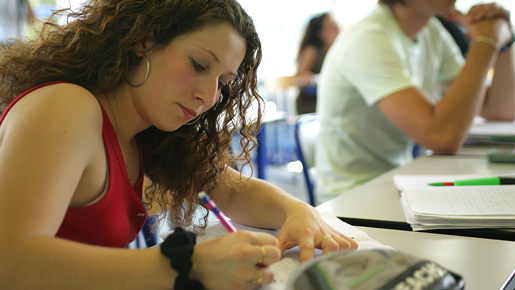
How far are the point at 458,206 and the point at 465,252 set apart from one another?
0.19 m

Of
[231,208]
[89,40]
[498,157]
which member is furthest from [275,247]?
[498,157]

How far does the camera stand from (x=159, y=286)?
0.59 meters

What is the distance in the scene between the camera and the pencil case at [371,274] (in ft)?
1.46

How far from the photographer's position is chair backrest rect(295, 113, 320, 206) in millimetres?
1913

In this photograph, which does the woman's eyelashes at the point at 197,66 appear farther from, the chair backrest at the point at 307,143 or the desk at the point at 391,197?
the chair backrest at the point at 307,143

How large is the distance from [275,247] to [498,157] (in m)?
1.15

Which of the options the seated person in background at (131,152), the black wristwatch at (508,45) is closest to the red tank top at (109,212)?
the seated person in background at (131,152)

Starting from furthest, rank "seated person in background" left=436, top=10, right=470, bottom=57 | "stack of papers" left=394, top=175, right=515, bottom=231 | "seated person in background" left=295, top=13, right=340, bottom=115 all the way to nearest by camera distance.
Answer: "seated person in background" left=295, top=13, right=340, bottom=115
"seated person in background" left=436, top=10, right=470, bottom=57
"stack of papers" left=394, top=175, right=515, bottom=231

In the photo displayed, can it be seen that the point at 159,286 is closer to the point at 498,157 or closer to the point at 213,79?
the point at 213,79

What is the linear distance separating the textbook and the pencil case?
0.18 metres

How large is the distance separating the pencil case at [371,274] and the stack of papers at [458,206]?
0.44 meters

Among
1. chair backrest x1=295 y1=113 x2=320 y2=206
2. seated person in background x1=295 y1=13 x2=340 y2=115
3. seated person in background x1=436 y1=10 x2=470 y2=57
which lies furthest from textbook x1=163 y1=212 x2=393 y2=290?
seated person in background x1=295 y1=13 x2=340 y2=115

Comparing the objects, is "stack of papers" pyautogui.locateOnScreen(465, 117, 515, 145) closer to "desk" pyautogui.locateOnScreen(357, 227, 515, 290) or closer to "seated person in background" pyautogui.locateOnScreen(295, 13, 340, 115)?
"desk" pyautogui.locateOnScreen(357, 227, 515, 290)

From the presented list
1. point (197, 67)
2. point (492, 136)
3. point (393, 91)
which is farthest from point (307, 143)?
point (197, 67)
